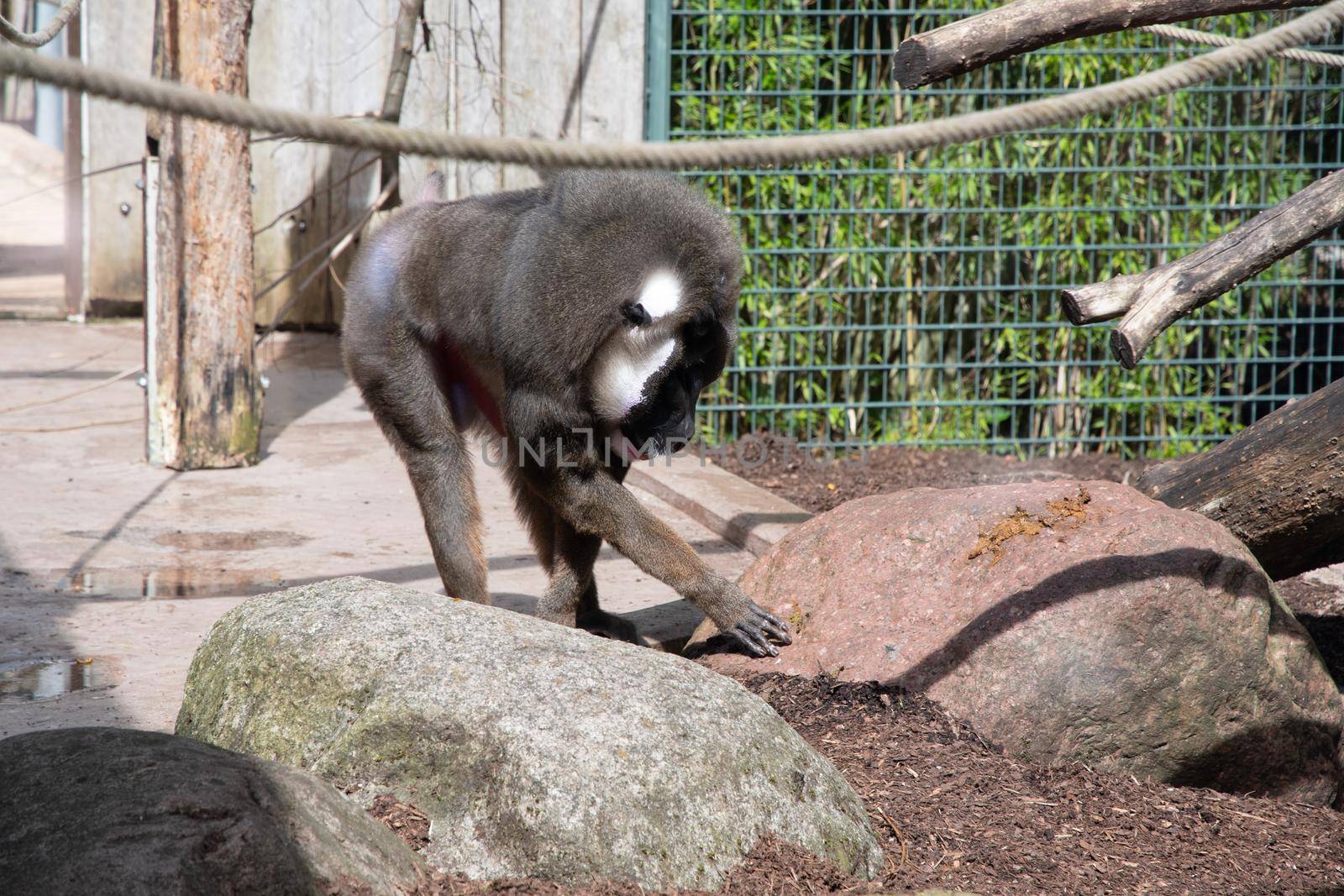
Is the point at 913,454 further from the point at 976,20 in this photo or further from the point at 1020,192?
the point at 976,20

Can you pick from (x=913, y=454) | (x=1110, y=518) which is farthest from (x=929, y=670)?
(x=913, y=454)

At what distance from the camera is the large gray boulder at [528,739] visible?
7.80 ft

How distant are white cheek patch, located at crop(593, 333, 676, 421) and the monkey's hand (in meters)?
0.66

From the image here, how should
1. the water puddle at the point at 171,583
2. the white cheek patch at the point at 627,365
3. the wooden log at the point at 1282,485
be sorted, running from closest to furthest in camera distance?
the white cheek patch at the point at 627,365 < the wooden log at the point at 1282,485 < the water puddle at the point at 171,583

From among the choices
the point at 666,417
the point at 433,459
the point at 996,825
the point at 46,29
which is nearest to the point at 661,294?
the point at 666,417

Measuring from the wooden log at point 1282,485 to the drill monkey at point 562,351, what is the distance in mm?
1499

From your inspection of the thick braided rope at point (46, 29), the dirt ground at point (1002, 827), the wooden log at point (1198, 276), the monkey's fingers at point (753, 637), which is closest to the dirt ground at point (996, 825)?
the dirt ground at point (1002, 827)

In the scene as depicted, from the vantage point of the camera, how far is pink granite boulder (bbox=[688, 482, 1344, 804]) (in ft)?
10.6

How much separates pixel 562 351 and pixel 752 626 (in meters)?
0.96

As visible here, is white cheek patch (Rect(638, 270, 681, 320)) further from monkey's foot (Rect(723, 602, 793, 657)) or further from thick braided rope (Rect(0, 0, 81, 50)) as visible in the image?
thick braided rope (Rect(0, 0, 81, 50))

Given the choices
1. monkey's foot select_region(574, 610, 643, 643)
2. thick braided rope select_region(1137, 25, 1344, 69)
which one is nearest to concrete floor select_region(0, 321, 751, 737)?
monkey's foot select_region(574, 610, 643, 643)

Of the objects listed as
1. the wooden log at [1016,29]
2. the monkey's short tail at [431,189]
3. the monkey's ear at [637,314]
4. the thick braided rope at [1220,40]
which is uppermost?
the thick braided rope at [1220,40]

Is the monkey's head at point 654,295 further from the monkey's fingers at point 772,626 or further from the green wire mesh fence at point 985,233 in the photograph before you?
the green wire mesh fence at point 985,233

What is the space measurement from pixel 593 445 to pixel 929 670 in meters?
1.18
